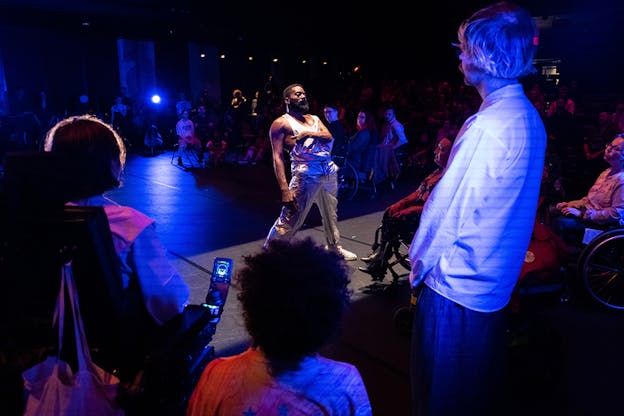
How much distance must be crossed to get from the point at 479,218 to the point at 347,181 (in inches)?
271

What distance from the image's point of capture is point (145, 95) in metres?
19.6

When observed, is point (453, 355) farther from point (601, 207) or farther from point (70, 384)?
point (601, 207)

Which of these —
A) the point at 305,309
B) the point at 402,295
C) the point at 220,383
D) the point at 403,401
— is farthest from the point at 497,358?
the point at 402,295

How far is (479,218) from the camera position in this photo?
145 cm

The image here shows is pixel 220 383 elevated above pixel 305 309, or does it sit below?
below

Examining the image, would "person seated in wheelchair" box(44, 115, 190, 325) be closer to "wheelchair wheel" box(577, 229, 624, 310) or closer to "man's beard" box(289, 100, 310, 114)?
"man's beard" box(289, 100, 310, 114)

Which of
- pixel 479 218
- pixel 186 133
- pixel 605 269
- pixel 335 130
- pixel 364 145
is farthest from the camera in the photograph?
pixel 186 133

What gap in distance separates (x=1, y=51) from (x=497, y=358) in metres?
19.3

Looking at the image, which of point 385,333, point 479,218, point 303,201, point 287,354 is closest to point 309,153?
point 303,201

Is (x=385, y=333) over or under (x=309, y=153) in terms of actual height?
under

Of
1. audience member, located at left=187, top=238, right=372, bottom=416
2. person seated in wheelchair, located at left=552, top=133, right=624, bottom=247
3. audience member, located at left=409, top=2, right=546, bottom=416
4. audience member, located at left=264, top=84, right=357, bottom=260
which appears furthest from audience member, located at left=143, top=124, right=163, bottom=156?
audience member, located at left=187, top=238, right=372, bottom=416

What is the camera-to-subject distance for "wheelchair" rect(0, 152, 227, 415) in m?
1.43

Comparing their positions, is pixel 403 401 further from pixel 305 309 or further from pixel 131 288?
pixel 305 309

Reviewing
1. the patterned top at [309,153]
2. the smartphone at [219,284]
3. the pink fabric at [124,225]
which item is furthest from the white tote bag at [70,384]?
the patterned top at [309,153]
